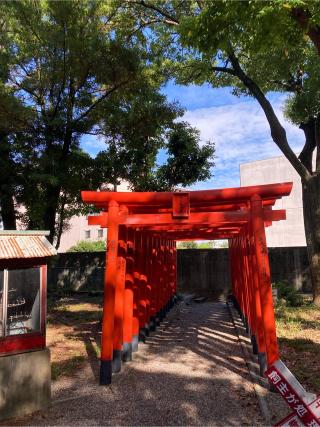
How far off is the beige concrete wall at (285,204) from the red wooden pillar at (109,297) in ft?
100

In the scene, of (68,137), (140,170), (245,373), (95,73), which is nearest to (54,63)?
(95,73)

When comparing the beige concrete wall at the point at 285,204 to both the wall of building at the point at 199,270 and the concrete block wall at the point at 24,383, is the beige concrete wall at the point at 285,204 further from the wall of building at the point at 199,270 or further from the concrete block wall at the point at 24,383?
the concrete block wall at the point at 24,383

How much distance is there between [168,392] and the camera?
19.2ft

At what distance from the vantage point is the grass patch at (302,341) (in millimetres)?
6464

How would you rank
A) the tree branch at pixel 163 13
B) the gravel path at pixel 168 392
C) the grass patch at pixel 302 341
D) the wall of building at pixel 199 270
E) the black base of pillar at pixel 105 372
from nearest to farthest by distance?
the gravel path at pixel 168 392
the black base of pillar at pixel 105 372
the grass patch at pixel 302 341
the tree branch at pixel 163 13
the wall of building at pixel 199 270

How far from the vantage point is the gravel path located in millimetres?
4953

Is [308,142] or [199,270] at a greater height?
[308,142]

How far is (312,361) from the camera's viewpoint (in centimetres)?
718

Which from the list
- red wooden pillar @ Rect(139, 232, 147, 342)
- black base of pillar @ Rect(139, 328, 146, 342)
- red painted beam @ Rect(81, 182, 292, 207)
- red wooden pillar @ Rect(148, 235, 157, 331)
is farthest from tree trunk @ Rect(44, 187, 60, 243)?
red painted beam @ Rect(81, 182, 292, 207)

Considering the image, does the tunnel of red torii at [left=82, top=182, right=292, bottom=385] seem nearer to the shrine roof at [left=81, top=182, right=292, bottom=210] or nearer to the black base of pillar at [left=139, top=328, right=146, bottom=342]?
the shrine roof at [left=81, top=182, right=292, bottom=210]

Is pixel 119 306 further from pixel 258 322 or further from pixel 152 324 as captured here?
pixel 152 324

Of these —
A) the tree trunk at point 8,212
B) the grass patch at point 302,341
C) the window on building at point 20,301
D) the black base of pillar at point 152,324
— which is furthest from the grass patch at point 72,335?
the grass patch at point 302,341

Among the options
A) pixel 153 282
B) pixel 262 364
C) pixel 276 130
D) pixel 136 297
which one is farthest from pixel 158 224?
pixel 276 130

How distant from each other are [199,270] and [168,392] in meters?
14.3
